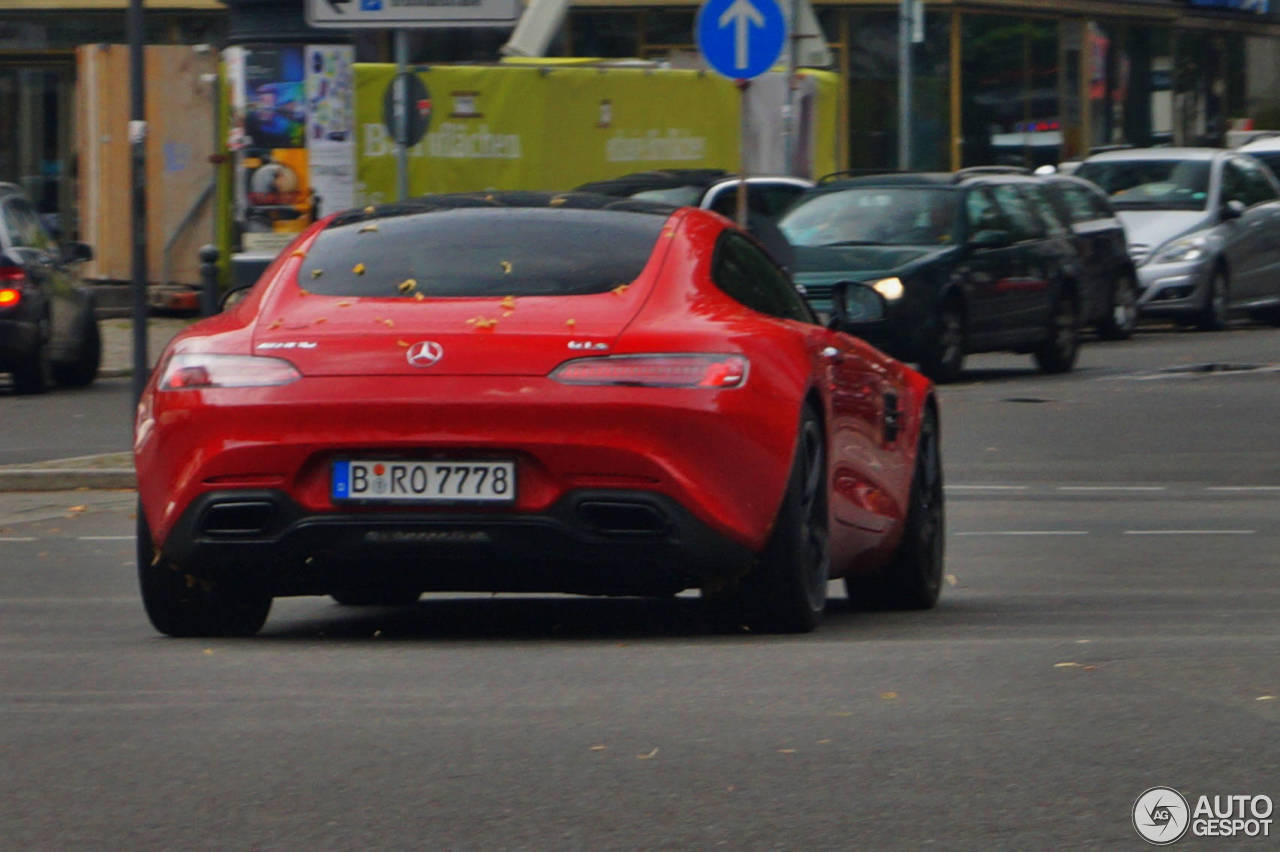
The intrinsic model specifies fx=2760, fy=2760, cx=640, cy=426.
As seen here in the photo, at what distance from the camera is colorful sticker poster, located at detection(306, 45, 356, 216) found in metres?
24.8

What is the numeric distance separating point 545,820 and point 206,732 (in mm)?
1204

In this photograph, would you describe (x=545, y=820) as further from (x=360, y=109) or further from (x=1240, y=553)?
(x=360, y=109)

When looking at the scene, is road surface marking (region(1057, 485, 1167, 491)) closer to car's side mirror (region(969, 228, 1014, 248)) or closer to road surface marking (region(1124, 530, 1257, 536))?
road surface marking (region(1124, 530, 1257, 536))

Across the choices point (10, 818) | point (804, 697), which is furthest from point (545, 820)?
point (804, 697)

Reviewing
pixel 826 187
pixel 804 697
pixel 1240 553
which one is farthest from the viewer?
pixel 826 187

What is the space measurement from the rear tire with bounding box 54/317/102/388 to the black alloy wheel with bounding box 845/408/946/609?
1275 cm

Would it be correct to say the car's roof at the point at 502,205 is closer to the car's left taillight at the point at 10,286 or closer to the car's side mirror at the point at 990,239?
the car's left taillight at the point at 10,286

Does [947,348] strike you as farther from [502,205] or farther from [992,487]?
[502,205]

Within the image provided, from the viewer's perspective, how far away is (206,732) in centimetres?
588

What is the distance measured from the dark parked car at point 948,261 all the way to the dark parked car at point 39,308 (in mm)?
5425

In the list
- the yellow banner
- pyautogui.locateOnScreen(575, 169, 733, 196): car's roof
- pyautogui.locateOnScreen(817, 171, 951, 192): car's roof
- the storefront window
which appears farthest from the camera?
the storefront window

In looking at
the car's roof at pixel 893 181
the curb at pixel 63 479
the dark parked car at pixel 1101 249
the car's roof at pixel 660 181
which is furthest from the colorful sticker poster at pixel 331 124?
the curb at pixel 63 479

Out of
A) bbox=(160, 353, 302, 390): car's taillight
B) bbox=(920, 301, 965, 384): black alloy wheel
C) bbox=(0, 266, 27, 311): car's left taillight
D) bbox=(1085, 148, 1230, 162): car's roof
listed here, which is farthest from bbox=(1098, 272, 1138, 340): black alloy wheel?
bbox=(160, 353, 302, 390): car's taillight

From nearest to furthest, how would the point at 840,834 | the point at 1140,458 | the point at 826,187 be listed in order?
the point at 840,834 → the point at 1140,458 → the point at 826,187
